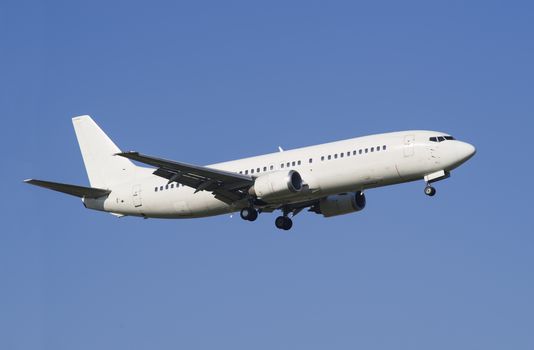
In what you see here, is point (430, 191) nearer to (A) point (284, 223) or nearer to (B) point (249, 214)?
(B) point (249, 214)

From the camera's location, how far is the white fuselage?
56656mm

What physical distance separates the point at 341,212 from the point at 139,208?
1170 cm

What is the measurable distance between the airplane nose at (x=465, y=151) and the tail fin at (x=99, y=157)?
2052 centimetres

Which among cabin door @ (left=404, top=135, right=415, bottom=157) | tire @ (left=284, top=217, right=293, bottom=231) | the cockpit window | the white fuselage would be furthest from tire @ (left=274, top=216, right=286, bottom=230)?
the cockpit window

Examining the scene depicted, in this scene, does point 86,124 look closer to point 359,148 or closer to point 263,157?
point 263,157

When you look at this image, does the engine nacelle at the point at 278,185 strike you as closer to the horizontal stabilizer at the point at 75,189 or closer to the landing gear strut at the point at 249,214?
the landing gear strut at the point at 249,214

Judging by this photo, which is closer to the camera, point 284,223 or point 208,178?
point 208,178

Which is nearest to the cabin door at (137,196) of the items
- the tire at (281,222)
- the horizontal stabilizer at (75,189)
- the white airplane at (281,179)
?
the white airplane at (281,179)

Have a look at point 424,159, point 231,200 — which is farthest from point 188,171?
point 424,159

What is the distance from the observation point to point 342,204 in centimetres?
6241

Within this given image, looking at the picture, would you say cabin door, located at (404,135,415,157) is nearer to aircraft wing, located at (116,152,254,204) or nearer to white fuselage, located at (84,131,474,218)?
white fuselage, located at (84,131,474,218)

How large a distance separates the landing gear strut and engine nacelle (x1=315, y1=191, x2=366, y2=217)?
4.18 meters

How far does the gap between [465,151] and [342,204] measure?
870 cm

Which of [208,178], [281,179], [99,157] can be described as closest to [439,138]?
[281,179]
